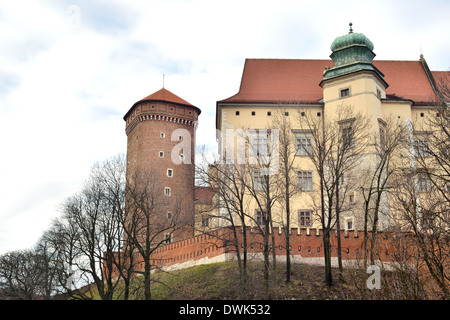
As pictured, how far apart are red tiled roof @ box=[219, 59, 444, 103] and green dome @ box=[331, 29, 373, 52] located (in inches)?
149

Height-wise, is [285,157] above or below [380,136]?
below

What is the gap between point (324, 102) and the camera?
38875 mm

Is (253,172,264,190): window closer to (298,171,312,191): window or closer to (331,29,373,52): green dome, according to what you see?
(298,171,312,191): window

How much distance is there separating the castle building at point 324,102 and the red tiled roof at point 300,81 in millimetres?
72

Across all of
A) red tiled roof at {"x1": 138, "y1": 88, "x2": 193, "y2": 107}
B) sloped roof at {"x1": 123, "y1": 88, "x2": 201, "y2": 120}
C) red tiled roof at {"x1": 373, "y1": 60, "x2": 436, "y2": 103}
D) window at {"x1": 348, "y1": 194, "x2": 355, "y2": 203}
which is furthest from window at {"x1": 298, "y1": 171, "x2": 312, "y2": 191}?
red tiled roof at {"x1": 138, "y1": 88, "x2": 193, "y2": 107}

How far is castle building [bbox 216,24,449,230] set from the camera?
36.9m

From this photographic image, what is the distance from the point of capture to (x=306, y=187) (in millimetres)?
37875

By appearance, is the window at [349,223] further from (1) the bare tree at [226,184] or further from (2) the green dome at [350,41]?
(2) the green dome at [350,41]

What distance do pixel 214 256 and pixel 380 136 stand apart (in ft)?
43.7

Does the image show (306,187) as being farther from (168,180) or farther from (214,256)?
(168,180)

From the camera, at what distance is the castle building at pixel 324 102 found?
36.9m

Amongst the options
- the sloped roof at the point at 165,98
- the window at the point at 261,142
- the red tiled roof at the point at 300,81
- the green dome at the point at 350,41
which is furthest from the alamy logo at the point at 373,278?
the sloped roof at the point at 165,98

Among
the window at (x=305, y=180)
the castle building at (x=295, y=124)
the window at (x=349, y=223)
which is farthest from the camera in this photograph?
the window at (x=305, y=180)
